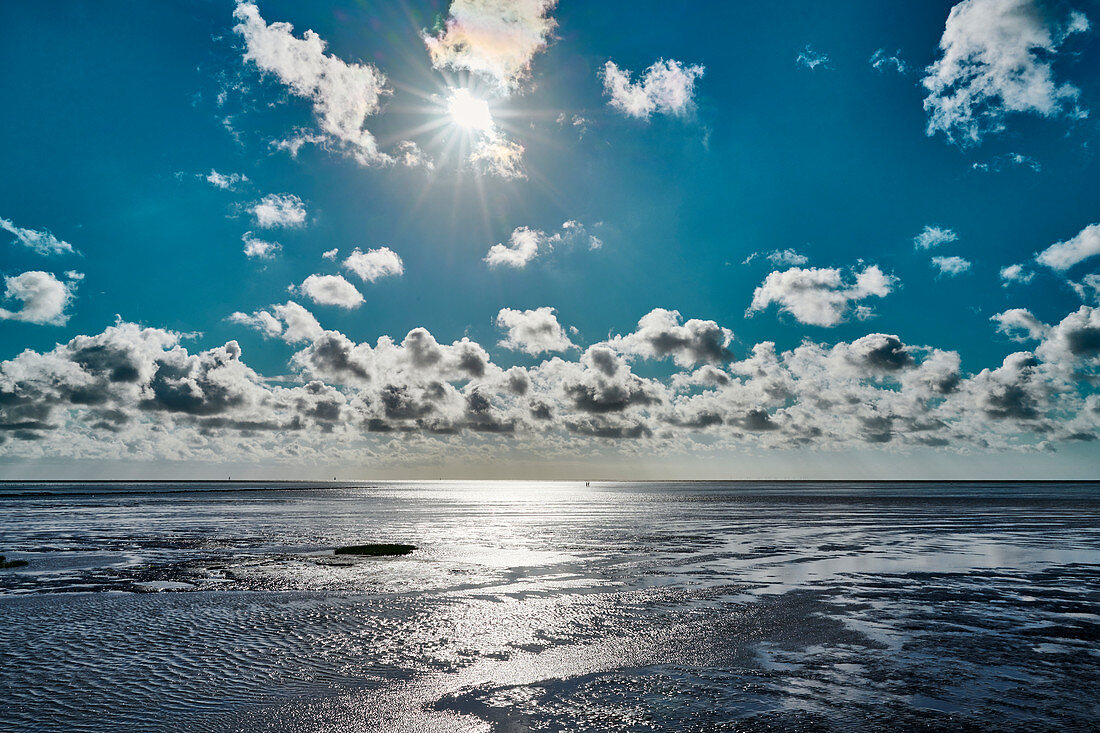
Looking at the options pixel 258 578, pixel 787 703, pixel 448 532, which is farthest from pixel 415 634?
pixel 448 532

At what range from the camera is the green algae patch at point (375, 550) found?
37.3 meters

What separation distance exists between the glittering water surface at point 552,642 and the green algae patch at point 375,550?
171 centimetres

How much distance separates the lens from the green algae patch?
122 ft

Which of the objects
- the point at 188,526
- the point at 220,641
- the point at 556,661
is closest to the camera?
the point at 556,661

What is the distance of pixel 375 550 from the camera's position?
38.1 m

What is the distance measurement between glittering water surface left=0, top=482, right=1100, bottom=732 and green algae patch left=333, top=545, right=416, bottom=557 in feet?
5.62

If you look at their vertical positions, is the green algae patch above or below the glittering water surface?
below

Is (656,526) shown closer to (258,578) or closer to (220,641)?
(258,578)

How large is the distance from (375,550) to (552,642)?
23092mm

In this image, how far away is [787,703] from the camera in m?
13.0

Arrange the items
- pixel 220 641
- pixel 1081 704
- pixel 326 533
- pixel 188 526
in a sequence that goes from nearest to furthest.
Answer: pixel 1081 704
pixel 220 641
pixel 326 533
pixel 188 526

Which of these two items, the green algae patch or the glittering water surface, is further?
the green algae patch

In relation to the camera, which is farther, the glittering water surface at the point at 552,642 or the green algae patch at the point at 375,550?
the green algae patch at the point at 375,550

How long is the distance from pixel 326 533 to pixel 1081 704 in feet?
160
